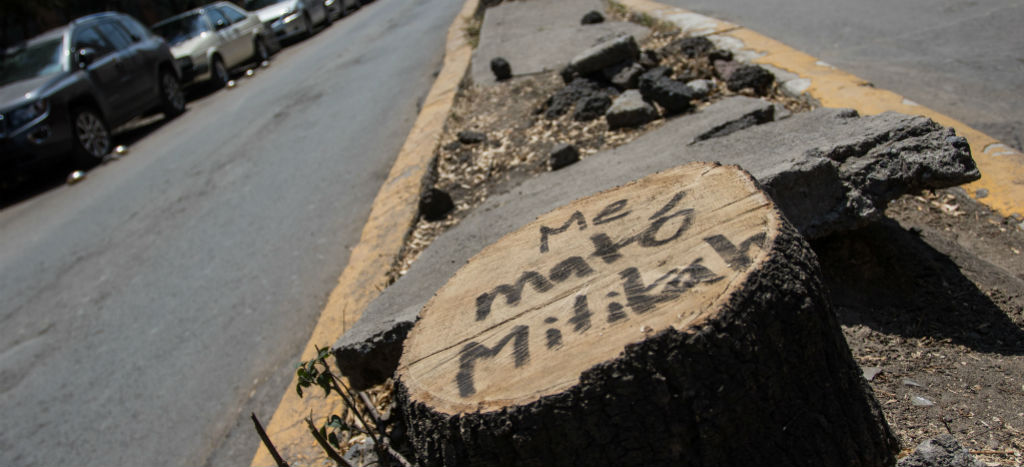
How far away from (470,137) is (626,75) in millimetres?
1220

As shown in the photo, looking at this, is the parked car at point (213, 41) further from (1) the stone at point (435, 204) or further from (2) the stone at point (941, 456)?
(2) the stone at point (941, 456)

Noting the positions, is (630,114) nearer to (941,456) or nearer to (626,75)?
(626,75)

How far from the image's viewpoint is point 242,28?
14938 mm

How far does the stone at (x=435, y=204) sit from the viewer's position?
4.59 m

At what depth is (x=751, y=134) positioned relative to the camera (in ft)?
11.9

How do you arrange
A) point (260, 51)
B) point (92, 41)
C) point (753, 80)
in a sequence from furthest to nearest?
point (260, 51)
point (92, 41)
point (753, 80)

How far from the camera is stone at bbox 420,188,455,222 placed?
4.59 m

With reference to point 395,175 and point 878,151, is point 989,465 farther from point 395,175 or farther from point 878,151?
point 395,175

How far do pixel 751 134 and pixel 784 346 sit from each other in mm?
2007

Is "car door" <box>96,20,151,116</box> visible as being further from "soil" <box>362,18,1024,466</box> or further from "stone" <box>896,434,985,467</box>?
"stone" <box>896,434,985,467</box>

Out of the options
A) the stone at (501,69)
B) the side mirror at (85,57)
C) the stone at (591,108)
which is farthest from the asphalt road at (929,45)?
the side mirror at (85,57)

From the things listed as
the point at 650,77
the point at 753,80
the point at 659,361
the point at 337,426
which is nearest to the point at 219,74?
the point at 650,77

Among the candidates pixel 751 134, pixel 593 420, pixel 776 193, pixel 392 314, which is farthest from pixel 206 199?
pixel 593 420

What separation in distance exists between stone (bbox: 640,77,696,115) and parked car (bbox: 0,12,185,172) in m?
7.70
